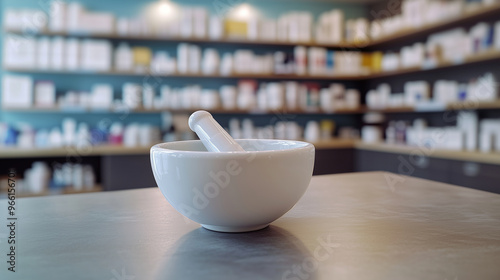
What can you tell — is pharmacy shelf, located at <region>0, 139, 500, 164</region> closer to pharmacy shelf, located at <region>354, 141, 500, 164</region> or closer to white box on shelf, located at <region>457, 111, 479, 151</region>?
pharmacy shelf, located at <region>354, 141, 500, 164</region>

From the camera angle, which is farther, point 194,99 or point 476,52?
point 194,99

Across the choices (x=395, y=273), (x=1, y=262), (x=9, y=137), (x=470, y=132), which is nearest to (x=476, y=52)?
(x=470, y=132)

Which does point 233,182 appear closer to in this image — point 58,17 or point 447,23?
point 447,23

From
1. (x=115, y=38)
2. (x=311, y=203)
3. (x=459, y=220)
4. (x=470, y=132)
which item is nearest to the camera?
(x=459, y=220)

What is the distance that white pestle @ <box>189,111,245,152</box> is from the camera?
76cm

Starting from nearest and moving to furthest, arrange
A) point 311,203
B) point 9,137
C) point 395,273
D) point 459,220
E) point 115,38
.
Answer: point 395,273, point 459,220, point 311,203, point 9,137, point 115,38

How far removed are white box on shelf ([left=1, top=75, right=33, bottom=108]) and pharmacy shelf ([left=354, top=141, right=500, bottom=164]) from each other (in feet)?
10.3

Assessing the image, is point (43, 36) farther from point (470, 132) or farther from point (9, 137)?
point (470, 132)

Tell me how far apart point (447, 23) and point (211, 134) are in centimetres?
331

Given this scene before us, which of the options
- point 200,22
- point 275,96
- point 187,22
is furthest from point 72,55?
point 275,96

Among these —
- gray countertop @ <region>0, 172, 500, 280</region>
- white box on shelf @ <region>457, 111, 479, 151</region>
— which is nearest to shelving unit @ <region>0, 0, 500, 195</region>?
white box on shelf @ <region>457, 111, 479, 151</region>

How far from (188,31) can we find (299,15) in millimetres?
1203

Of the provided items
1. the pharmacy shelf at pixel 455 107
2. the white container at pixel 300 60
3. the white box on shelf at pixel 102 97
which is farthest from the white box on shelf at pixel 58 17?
the pharmacy shelf at pixel 455 107

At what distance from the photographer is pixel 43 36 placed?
3.70 meters
